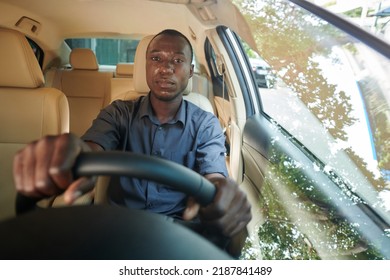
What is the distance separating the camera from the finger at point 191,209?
2.18 ft

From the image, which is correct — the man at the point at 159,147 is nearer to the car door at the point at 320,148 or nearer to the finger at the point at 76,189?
the finger at the point at 76,189

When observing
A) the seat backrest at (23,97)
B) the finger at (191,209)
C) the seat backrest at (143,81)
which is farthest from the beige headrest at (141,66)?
the finger at (191,209)

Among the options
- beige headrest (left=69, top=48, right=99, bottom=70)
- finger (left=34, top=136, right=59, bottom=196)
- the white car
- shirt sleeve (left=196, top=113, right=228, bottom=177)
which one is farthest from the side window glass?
finger (left=34, top=136, right=59, bottom=196)

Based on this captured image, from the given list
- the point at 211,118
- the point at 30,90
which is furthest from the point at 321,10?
the point at 30,90

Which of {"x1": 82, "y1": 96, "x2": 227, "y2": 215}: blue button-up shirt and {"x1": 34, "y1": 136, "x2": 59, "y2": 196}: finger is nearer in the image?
{"x1": 34, "y1": 136, "x2": 59, "y2": 196}: finger

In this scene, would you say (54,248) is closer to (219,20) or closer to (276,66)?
(276,66)

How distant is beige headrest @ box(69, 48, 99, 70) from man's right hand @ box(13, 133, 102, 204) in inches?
24.6

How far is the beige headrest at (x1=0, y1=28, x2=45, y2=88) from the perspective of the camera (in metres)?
1.14

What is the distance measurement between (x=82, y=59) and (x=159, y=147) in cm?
44

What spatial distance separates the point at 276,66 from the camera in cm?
107

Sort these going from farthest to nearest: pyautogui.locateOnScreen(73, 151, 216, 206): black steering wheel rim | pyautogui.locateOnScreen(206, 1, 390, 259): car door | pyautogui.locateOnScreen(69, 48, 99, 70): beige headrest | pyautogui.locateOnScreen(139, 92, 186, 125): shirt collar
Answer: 1. pyautogui.locateOnScreen(69, 48, 99, 70): beige headrest
2. pyautogui.locateOnScreen(139, 92, 186, 125): shirt collar
3. pyautogui.locateOnScreen(206, 1, 390, 259): car door
4. pyautogui.locateOnScreen(73, 151, 216, 206): black steering wheel rim

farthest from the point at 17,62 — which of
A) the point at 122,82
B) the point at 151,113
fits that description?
the point at 151,113

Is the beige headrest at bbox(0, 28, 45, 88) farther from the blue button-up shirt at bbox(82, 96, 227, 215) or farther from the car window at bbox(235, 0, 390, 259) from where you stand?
the car window at bbox(235, 0, 390, 259)

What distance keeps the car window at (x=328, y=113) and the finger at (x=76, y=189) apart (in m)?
0.43
